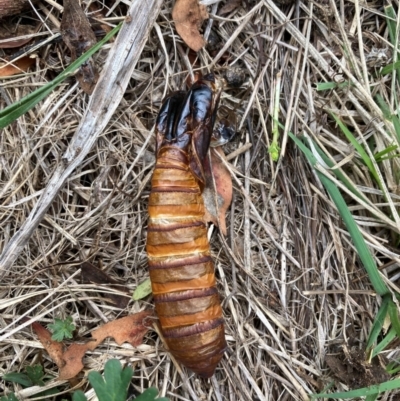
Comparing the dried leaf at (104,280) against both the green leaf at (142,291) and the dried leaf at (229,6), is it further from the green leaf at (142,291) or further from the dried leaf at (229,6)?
the dried leaf at (229,6)

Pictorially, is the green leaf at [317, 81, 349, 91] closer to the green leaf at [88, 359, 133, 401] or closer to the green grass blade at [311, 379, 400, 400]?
the green grass blade at [311, 379, 400, 400]

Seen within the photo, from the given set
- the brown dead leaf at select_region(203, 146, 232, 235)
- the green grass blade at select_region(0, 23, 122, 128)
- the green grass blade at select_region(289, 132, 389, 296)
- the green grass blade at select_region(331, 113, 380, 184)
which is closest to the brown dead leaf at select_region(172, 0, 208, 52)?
the green grass blade at select_region(0, 23, 122, 128)

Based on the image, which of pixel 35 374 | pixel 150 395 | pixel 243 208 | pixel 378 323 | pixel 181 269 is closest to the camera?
pixel 150 395

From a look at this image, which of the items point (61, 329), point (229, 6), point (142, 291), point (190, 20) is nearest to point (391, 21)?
point (229, 6)

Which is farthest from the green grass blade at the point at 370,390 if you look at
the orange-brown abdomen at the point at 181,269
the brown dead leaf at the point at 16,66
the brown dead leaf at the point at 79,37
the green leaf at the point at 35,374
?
the brown dead leaf at the point at 16,66

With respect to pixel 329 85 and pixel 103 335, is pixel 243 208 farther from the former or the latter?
pixel 103 335
